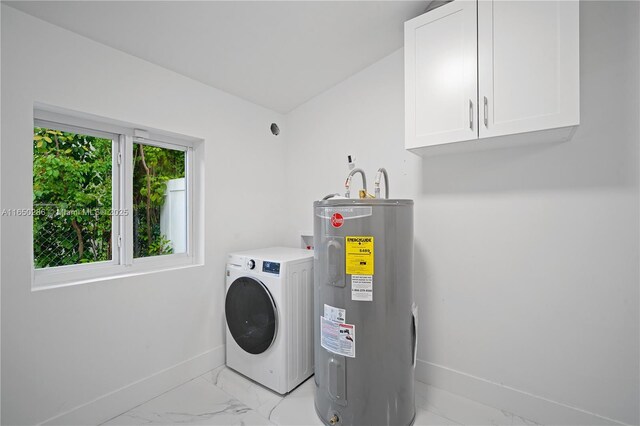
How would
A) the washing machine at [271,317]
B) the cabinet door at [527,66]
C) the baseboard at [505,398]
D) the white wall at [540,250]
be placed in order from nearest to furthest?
the cabinet door at [527,66] → the white wall at [540,250] → the baseboard at [505,398] → the washing machine at [271,317]

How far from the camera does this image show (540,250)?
163 centimetres

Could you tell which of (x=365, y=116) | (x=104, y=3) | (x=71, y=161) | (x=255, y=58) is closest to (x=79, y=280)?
(x=71, y=161)

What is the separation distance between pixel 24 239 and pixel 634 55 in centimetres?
302

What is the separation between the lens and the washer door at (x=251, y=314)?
185 cm

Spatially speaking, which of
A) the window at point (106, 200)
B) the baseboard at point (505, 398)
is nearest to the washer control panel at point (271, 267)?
the window at point (106, 200)

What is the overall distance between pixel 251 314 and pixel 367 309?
0.89 metres

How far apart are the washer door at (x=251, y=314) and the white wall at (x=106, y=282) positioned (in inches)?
8.4

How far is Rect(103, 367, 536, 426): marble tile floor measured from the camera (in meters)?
1.61

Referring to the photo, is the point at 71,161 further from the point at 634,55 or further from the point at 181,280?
the point at 634,55

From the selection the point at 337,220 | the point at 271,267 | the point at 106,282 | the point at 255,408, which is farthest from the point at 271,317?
the point at 106,282

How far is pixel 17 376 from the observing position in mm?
1336

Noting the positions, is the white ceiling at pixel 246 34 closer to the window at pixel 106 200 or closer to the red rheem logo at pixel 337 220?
the window at pixel 106 200

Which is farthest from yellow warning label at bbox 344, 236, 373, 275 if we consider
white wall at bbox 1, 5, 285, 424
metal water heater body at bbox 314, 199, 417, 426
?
white wall at bbox 1, 5, 285, 424

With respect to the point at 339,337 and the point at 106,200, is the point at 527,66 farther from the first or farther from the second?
the point at 106,200
